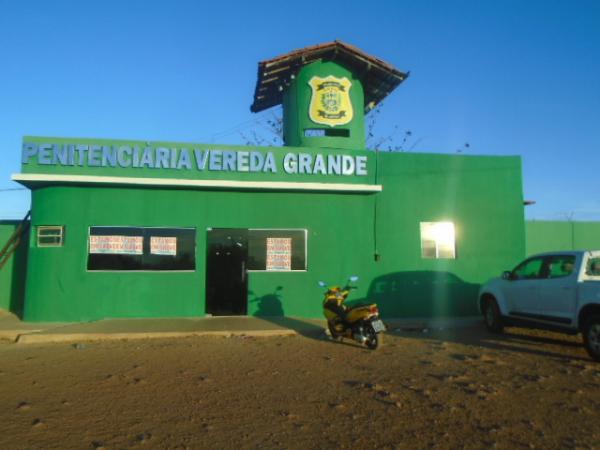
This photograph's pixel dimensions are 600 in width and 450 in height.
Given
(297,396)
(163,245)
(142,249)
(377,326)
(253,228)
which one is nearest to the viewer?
(297,396)

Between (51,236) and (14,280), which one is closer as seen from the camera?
(51,236)

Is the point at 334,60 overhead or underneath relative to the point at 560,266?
overhead

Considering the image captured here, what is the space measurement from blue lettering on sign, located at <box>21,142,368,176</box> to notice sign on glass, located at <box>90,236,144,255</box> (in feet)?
5.82

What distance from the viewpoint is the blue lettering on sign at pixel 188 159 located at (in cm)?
1144

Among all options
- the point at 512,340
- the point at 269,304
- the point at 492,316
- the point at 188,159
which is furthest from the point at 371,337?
the point at 188,159

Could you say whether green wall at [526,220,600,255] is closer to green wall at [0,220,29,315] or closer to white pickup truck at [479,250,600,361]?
white pickup truck at [479,250,600,361]

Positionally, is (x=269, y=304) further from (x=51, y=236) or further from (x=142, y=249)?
(x=51, y=236)

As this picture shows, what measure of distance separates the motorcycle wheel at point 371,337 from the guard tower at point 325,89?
754 cm

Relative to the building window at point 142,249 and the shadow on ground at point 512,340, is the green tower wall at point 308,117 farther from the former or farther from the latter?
the shadow on ground at point 512,340

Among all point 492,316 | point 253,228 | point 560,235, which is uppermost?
point 560,235

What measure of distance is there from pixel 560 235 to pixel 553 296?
9294mm

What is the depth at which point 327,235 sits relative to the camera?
12.4 m

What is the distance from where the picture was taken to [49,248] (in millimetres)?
11430

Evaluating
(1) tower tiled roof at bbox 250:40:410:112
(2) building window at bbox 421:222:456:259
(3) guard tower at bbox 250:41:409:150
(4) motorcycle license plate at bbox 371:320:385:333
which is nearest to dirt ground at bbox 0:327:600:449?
(4) motorcycle license plate at bbox 371:320:385:333
